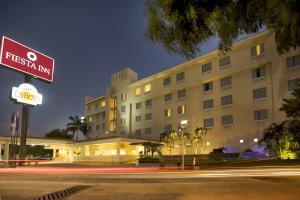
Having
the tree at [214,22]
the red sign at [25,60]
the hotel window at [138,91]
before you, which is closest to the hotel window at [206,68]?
the hotel window at [138,91]

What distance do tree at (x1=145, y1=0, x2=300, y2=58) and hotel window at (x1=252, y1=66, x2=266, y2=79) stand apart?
44.3 metres

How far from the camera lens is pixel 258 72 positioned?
4969cm

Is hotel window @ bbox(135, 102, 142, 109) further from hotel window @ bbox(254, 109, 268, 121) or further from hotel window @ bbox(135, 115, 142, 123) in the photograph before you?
hotel window @ bbox(254, 109, 268, 121)

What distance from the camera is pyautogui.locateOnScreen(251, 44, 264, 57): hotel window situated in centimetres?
4893

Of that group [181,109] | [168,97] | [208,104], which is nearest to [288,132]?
[208,104]

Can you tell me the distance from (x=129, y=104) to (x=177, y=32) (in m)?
68.2

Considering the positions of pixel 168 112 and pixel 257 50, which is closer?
pixel 257 50

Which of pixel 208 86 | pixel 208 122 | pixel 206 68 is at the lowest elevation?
pixel 208 122

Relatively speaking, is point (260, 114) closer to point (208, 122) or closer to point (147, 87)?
point (208, 122)

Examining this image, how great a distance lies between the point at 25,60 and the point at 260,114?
31896 mm

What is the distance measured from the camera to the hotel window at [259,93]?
48312 millimetres

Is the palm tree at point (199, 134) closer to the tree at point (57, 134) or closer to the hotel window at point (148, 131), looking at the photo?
the hotel window at point (148, 131)

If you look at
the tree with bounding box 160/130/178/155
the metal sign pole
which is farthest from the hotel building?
the metal sign pole

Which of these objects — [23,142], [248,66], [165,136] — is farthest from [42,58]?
[248,66]
